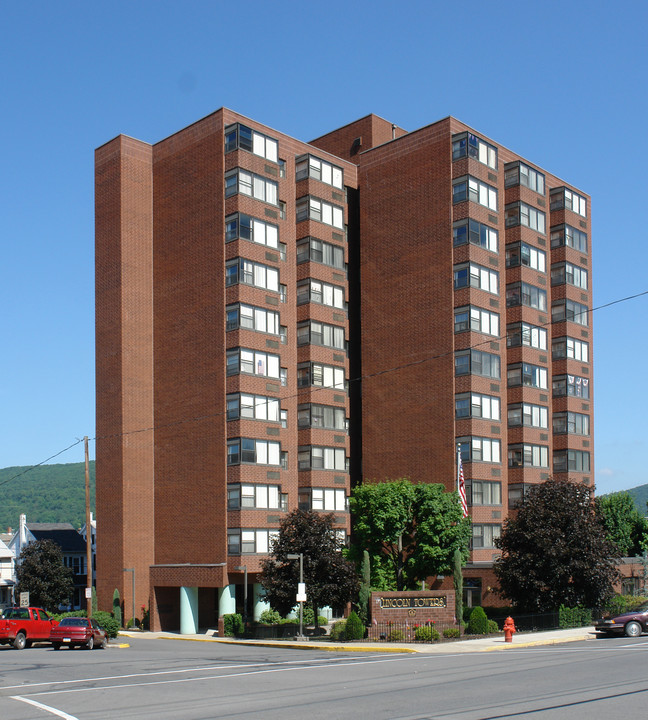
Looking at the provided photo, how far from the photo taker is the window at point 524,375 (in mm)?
70000

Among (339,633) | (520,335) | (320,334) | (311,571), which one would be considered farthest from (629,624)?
(320,334)

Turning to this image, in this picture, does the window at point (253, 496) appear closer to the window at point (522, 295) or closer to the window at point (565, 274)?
the window at point (522, 295)

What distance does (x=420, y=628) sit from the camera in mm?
43375

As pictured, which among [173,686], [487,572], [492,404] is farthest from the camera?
[492,404]

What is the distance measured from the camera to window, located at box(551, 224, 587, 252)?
75.4m

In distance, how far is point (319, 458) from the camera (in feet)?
220

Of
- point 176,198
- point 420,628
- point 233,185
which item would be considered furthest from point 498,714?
point 176,198

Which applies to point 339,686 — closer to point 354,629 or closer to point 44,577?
point 354,629

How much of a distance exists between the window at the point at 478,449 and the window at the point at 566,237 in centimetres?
1905

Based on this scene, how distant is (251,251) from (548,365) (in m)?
25.2

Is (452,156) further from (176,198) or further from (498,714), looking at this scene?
(498,714)

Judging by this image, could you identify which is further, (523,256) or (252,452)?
(523,256)

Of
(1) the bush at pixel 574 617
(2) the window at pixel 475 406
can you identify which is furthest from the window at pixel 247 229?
(1) the bush at pixel 574 617

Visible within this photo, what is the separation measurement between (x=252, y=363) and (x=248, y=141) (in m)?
15.3
